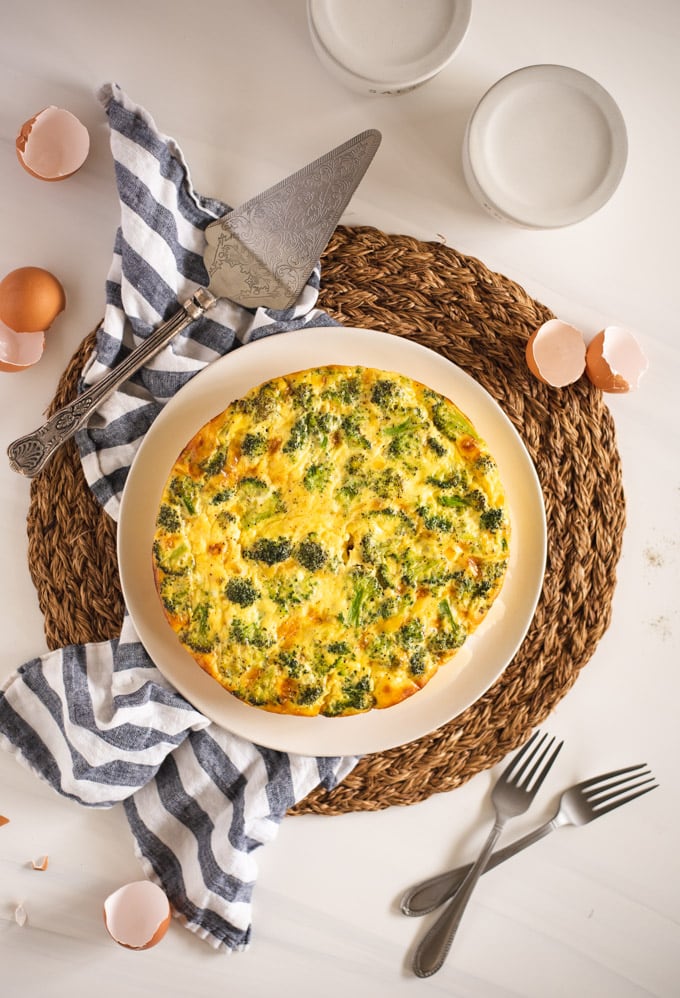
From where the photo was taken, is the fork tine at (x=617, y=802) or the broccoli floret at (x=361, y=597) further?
the fork tine at (x=617, y=802)

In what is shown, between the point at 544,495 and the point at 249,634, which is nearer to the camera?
the point at 249,634

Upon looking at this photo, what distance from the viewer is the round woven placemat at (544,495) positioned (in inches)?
100.0

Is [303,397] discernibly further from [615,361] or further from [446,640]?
[615,361]

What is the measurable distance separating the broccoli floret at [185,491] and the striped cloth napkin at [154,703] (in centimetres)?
37

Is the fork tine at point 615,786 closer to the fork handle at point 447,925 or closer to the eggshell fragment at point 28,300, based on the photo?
the fork handle at point 447,925

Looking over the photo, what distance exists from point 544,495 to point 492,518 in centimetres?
53

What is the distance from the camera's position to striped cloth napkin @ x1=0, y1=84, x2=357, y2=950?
241 cm

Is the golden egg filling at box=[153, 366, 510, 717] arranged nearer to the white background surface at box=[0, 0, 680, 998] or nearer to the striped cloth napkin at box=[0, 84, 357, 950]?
the striped cloth napkin at box=[0, 84, 357, 950]

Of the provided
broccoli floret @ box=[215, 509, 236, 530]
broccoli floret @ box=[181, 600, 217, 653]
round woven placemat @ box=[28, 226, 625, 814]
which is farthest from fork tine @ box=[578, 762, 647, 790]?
broccoli floret @ box=[215, 509, 236, 530]

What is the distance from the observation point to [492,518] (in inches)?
86.1

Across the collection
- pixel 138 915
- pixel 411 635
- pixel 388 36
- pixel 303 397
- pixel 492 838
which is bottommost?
pixel 138 915

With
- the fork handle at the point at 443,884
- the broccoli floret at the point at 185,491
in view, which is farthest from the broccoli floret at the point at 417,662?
the fork handle at the point at 443,884

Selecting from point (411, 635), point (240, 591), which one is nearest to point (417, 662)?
point (411, 635)

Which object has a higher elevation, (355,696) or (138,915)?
(355,696)
